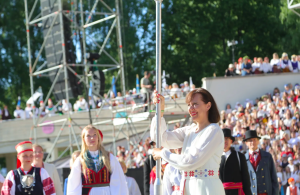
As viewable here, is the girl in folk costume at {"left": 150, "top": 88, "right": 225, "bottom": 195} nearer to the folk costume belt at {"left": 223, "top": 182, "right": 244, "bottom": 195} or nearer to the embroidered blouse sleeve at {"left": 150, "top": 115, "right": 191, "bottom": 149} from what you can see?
A: the embroidered blouse sleeve at {"left": 150, "top": 115, "right": 191, "bottom": 149}

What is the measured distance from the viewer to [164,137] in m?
5.14

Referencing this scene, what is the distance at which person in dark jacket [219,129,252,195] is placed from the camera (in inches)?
282

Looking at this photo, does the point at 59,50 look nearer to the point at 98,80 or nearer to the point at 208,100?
the point at 98,80

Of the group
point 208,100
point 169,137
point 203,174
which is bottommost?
point 203,174

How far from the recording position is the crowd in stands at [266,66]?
2112cm

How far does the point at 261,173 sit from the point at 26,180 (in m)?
3.27

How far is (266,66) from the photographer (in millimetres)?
21531

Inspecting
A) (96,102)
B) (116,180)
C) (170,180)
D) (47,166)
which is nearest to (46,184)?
(116,180)

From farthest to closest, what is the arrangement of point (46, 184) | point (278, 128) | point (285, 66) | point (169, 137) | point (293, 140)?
point (285, 66)
point (278, 128)
point (293, 140)
point (46, 184)
point (169, 137)

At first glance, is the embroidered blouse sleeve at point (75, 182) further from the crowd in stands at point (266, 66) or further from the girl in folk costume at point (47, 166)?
the crowd in stands at point (266, 66)

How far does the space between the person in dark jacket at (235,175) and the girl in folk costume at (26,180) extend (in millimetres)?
2211

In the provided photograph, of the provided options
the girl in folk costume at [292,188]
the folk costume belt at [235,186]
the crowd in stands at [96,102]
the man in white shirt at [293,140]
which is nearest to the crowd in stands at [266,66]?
the crowd in stands at [96,102]

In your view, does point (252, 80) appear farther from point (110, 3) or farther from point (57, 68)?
point (110, 3)

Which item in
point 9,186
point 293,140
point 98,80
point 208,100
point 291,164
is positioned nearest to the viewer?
point 208,100
